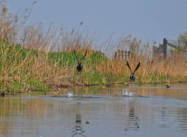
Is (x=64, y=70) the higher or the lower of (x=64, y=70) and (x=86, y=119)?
the higher

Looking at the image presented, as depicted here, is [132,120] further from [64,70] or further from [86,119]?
[64,70]

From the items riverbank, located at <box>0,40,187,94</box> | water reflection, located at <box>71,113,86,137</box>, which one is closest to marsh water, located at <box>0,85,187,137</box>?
water reflection, located at <box>71,113,86,137</box>

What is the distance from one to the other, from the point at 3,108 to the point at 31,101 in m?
2.65

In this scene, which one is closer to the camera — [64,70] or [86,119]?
[86,119]

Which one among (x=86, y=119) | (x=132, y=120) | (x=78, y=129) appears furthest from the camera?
(x=132, y=120)

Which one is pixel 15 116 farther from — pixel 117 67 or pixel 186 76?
pixel 186 76

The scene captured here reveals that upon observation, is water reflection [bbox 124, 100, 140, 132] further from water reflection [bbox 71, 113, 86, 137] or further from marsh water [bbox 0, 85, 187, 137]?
water reflection [bbox 71, 113, 86, 137]

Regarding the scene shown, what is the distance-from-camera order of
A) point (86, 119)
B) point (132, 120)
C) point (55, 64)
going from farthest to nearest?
1. point (55, 64)
2. point (132, 120)
3. point (86, 119)

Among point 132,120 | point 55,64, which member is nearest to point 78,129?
point 132,120

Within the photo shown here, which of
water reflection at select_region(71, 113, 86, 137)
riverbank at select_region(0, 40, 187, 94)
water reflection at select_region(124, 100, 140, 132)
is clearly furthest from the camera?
riverbank at select_region(0, 40, 187, 94)

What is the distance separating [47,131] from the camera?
1012 centimetres

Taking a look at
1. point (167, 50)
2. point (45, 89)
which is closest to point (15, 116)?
point (45, 89)

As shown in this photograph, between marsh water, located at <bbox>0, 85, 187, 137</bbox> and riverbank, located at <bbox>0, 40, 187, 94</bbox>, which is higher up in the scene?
riverbank, located at <bbox>0, 40, 187, 94</bbox>

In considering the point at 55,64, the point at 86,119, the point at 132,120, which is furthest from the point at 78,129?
the point at 55,64
